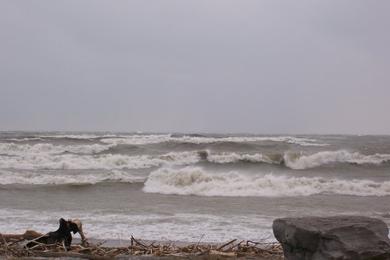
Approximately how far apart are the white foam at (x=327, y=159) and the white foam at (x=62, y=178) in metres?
8.65

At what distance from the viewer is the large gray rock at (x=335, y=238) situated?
441 centimetres

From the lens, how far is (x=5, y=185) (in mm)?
18266

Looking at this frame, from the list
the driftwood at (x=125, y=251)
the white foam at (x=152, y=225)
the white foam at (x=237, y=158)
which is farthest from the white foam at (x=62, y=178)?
the driftwood at (x=125, y=251)

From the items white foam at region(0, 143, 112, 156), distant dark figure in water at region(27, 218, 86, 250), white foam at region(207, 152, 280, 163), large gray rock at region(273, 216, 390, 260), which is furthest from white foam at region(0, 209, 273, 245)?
white foam at region(0, 143, 112, 156)

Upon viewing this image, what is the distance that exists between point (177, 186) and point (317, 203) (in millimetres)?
5933

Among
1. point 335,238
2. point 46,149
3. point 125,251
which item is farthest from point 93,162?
point 335,238

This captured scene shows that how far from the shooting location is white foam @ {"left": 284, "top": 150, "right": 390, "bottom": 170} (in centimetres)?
2577

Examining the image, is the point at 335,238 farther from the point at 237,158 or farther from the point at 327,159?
the point at 327,159

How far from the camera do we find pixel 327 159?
2723 centimetres

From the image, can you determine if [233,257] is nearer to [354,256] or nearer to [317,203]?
[354,256]

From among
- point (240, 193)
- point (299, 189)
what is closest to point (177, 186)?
point (240, 193)

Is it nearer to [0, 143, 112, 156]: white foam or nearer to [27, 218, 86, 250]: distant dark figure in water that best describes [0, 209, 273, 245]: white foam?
[27, 218, 86, 250]: distant dark figure in water

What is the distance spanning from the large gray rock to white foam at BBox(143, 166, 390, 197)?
11.8m

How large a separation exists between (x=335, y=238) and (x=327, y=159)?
2353cm
